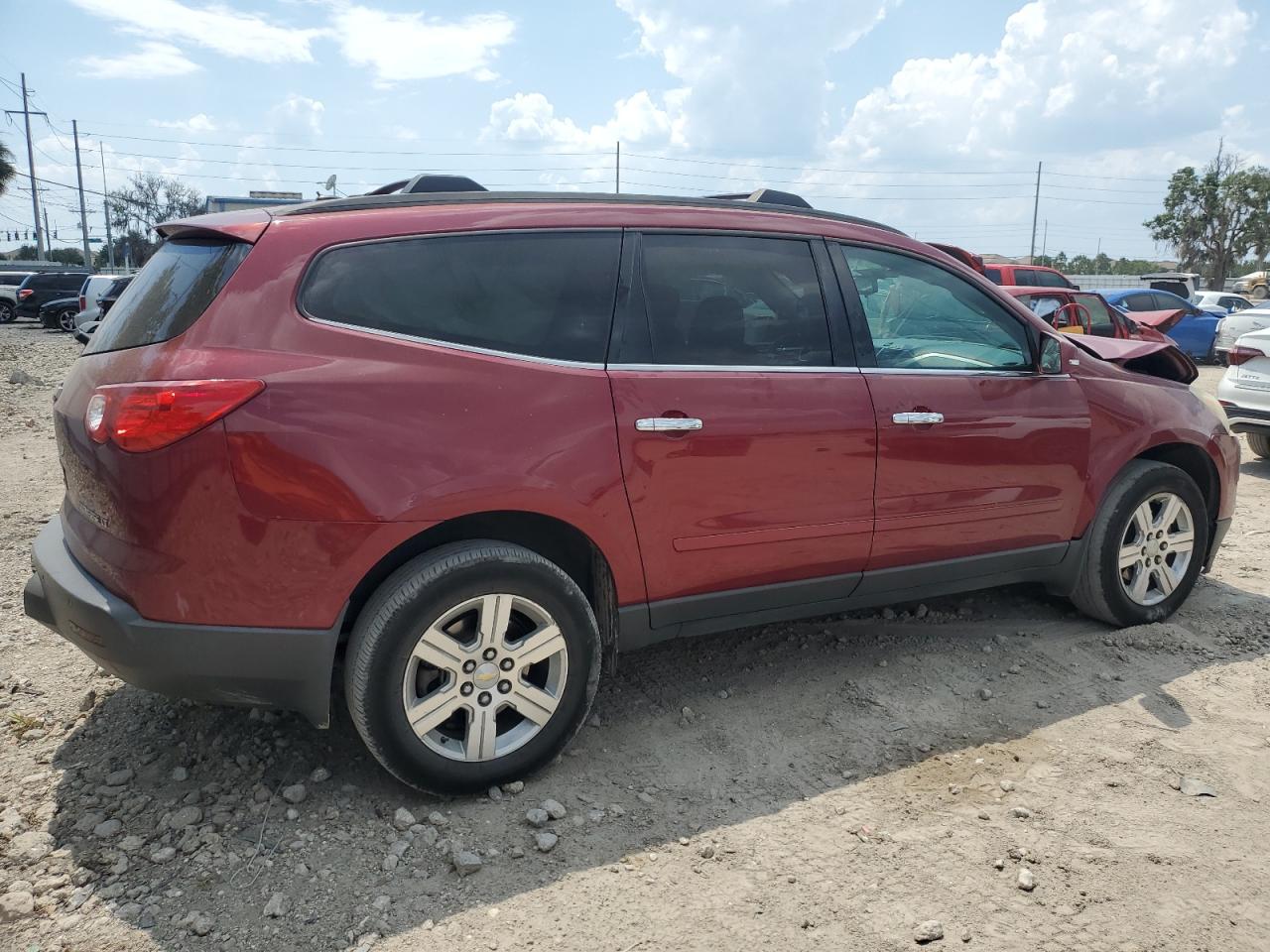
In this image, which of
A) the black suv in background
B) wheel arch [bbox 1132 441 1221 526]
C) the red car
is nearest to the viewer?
wheel arch [bbox 1132 441 1221 526]

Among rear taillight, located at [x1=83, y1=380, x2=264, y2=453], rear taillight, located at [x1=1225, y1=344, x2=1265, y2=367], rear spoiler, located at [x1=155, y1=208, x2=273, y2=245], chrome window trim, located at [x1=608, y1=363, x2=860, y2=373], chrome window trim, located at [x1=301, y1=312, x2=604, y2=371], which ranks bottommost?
rear taillight, located at [x1=1225, y1=344, x2=1265, y2=367]

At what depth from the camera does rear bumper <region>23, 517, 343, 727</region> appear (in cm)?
273

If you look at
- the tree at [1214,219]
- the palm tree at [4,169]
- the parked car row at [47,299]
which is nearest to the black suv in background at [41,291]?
the parked car row at [47,299]

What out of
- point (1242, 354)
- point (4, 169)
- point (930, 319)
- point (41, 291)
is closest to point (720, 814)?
point (930, 319)

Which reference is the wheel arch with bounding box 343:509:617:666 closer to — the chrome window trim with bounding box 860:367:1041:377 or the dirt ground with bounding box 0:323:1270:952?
the dirt ground with bounding box 0:323:1270:952

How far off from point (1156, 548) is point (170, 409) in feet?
13.5

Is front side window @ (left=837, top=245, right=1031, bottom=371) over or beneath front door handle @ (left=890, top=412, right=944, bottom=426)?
over

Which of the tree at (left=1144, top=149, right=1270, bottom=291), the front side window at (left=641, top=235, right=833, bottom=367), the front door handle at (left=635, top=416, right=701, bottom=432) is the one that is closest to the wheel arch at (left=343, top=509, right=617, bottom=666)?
the front door handle at (left=635, top=416, right=701, bottom=432)

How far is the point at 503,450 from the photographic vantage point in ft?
9.62

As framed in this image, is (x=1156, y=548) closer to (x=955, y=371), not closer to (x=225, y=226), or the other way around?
(x=955, y=371)

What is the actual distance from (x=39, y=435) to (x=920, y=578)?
8891 millimetres

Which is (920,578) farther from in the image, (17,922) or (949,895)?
(17,922)

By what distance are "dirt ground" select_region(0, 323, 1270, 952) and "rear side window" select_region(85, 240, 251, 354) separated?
138 cm

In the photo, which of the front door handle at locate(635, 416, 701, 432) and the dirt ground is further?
the front door handle at locate(635, 416, 701, 432)
